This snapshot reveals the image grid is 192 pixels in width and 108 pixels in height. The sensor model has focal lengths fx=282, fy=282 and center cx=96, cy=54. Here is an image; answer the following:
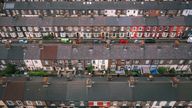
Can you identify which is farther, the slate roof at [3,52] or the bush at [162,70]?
the bush at [162,70]

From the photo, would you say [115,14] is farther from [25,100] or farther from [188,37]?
[25,100]

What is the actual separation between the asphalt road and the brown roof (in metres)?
13.9

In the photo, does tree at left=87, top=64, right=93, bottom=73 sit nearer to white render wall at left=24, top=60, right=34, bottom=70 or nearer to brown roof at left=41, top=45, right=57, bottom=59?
brown roof at left=41, top=45, right=57, bottom=59

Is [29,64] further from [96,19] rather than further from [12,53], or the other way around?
[96,19]

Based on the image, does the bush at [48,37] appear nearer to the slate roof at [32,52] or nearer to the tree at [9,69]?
the slate roof at [32,52]

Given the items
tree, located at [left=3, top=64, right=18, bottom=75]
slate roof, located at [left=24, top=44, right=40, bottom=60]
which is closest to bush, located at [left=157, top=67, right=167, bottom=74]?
slate roof, located at [left=24, top=44, right=40, bottom=60]

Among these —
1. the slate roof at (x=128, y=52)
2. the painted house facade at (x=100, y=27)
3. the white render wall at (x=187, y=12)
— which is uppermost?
the white render wall at (x=187, y=12)

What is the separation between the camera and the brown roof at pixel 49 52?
94.0m

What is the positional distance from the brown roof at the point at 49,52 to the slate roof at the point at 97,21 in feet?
51.4

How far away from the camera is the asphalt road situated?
80.1 m

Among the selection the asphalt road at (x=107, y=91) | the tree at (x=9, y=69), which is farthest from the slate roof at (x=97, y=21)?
the asphalt road at (x=107, y=91)

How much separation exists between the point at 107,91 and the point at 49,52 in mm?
25822

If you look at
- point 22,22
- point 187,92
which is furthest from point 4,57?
point 187,92

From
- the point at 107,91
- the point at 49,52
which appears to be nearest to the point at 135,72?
the point at 107,91
